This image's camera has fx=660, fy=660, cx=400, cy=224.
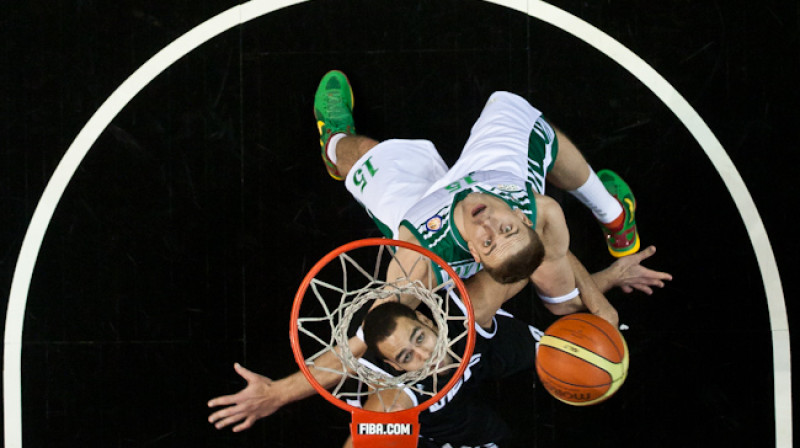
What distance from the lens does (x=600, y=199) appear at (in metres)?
3.36

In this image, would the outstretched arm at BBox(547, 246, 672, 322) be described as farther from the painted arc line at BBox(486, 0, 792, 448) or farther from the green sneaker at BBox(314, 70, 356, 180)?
the green sneaker at BBox(314, 70, 356, 180)

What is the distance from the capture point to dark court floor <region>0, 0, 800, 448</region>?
338cm

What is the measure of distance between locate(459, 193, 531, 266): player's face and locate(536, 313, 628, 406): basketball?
0.52 m

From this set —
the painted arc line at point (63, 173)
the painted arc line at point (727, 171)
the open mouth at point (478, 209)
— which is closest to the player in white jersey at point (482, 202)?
the open mouth at point (478, 209)

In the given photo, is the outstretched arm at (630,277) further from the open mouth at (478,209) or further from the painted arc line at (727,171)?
the open mouth at (478,209)

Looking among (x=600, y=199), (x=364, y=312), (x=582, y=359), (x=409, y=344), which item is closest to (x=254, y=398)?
(x=364, y=312)

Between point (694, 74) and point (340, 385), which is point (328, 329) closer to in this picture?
point (340, 385)

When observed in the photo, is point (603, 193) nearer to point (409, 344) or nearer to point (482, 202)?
point (482, 202)

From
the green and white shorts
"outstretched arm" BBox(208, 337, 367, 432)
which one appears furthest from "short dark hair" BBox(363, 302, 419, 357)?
"outstretched arm" BBox(208, 337, 367, 432)

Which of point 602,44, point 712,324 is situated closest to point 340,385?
point 712,324

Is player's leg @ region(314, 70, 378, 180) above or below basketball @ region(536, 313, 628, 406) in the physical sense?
above

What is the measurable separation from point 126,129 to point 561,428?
275 cm

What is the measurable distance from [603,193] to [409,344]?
126 centimetres

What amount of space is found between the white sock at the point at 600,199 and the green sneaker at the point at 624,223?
2.3 inches
